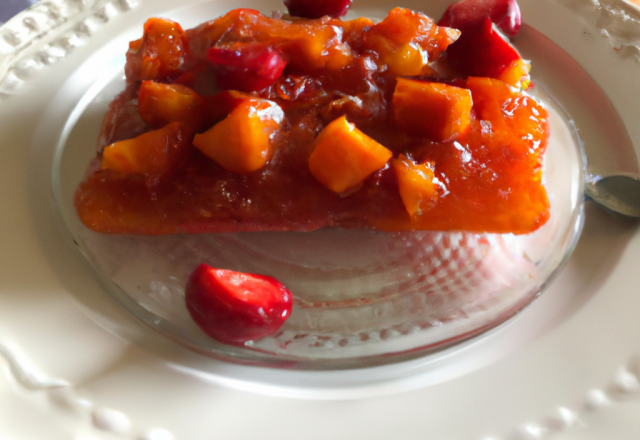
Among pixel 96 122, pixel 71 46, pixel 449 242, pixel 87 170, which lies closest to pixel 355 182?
pixel 449 242

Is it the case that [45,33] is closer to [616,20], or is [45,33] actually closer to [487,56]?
[487,56]

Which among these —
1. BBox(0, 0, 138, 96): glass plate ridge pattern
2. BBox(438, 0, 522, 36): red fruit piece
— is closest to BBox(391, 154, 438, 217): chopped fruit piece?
BBox(438, 0, 522, 36): red fruit piece

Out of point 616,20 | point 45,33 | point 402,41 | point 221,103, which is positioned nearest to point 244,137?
point 221,103

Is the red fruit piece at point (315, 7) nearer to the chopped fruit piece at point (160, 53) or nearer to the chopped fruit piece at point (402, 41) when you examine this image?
the chopped fruit piece at point (402, 41)

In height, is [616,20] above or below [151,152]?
above

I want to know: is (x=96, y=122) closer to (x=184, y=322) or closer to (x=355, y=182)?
(x=184, y=322)

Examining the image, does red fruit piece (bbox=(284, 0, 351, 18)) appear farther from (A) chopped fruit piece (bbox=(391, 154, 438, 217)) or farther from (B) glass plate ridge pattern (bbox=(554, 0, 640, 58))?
(B) glass plate ridge pattern (bbox=(554, 0, 640, 58))
